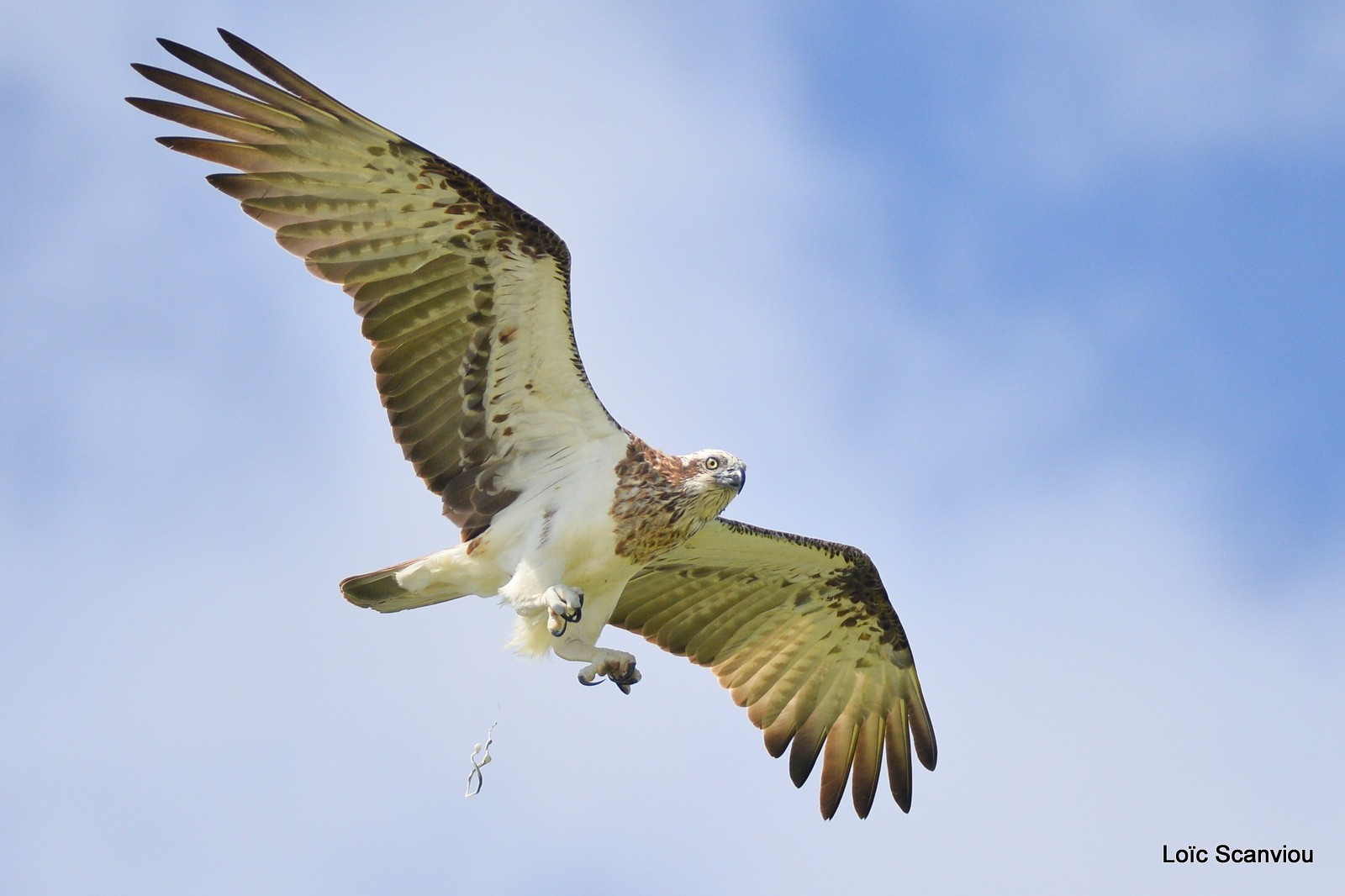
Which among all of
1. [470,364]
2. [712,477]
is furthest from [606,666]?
[470,364]

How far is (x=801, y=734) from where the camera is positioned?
563 inches

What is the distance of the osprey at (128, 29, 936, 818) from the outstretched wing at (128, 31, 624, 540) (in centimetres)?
1

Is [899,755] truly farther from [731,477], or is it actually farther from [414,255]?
[414,255]

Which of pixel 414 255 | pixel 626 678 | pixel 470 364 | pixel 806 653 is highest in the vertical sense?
pixel 414 255

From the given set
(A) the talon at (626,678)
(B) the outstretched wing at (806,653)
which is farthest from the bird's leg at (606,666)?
(B) the outstretched wing at (806,653)

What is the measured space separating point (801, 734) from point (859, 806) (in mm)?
763

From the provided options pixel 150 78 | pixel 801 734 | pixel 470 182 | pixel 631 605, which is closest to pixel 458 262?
pixel 470 182

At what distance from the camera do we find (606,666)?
484 inches

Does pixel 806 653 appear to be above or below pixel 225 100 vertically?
below

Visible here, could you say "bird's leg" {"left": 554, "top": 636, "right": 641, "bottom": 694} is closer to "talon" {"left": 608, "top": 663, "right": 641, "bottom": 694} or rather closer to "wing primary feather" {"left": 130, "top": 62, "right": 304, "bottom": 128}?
"talon" {"left": 608, "top": 663, "right": 641, "bottom": 694}

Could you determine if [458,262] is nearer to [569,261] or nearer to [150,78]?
[569,261]

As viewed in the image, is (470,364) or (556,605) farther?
(470,364)

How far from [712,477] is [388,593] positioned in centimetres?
250

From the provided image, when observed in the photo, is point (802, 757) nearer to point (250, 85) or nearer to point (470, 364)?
point (470, 364)
